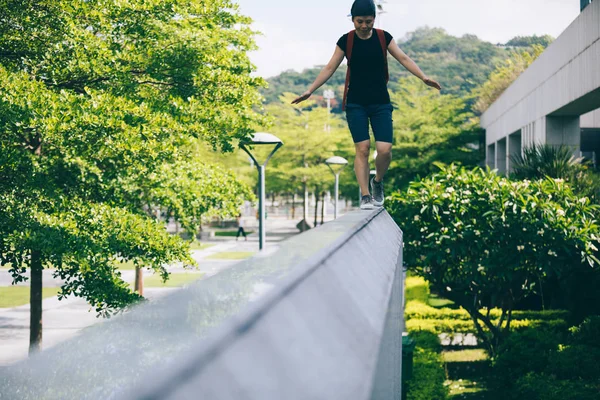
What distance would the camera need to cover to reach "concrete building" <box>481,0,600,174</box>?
627 inches

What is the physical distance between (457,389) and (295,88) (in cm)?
10362

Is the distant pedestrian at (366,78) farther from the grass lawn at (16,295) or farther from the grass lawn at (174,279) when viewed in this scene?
the grass lawn at (174,279)

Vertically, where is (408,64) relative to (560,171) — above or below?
above

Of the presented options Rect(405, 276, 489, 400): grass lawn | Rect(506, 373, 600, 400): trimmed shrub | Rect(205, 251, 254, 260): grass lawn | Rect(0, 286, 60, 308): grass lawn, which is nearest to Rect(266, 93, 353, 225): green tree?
Rect(205, 251, 254, 260): grass lawn

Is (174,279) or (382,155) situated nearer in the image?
(382,155)

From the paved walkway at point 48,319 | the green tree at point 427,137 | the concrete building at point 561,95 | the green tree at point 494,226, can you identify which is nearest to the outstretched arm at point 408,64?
the paved walkway at point 48,319

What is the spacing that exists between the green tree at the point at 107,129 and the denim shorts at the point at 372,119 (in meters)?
4.48

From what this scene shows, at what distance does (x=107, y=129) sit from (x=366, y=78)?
491 centimetres

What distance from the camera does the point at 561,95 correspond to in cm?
1900

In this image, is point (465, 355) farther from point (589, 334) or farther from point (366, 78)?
point (366, 78)

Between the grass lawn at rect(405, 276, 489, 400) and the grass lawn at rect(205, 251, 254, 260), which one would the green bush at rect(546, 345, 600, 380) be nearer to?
the grass lawn at rect(405, 276, 489, 400)

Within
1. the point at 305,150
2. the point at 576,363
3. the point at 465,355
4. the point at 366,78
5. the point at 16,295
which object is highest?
the point at 305,150

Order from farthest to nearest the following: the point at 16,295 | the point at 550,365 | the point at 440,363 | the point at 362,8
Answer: the point at 16,295, the point at 440,363, the point at 550,365, the point at 362,8

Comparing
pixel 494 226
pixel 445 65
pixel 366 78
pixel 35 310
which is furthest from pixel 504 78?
pixel 445 65
